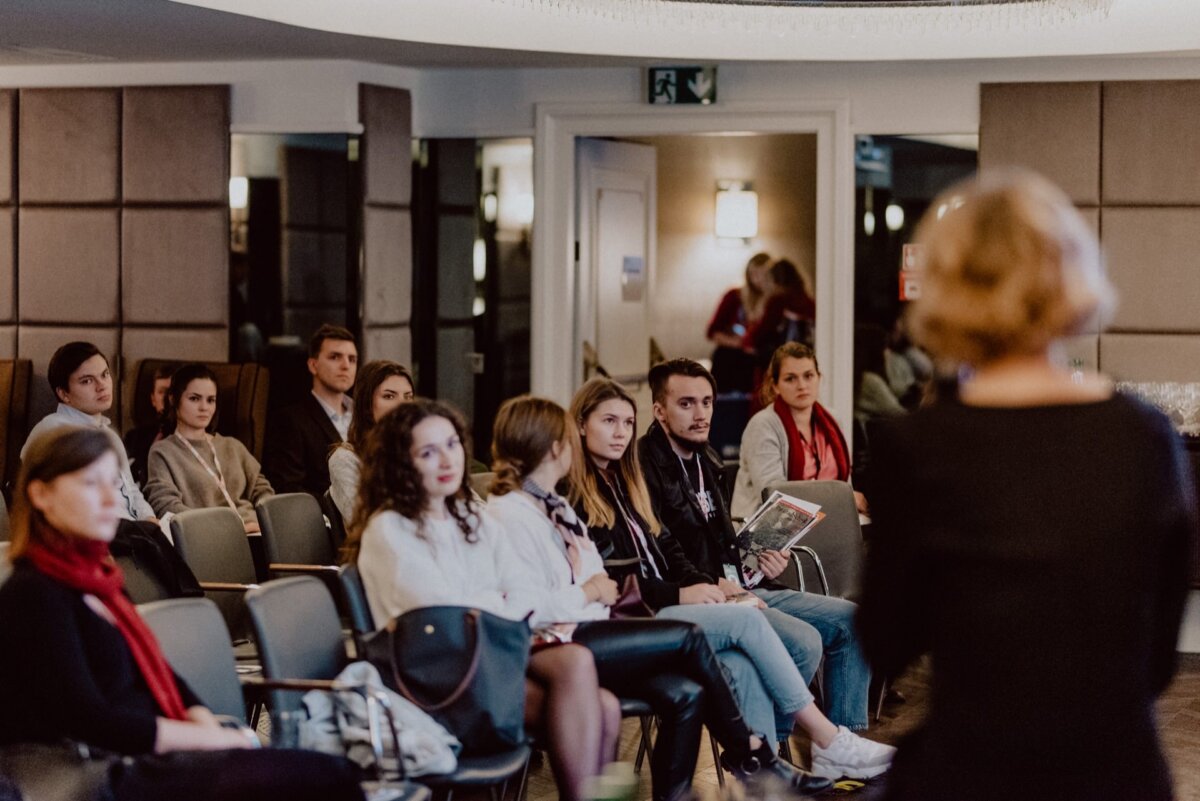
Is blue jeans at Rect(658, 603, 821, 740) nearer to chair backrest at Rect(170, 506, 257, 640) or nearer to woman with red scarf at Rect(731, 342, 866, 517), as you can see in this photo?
chair backrest at Rect(170, 506, 257, 640)

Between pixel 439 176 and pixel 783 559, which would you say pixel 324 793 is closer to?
pixel 783 559

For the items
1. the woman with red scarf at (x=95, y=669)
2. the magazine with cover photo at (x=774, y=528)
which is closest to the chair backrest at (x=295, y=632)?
the woman with red scarf at (x=95, y=669)

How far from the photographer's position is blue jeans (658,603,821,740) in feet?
14.9

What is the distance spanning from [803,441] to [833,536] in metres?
0.60

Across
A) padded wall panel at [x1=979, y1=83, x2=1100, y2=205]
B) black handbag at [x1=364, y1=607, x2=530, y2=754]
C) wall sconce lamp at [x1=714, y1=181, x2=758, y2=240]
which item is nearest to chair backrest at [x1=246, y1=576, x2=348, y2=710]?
black handbag at [x1=364, y1=607, x2=530, y2=754]

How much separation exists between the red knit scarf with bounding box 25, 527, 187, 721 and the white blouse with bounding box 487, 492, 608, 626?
1164 mm

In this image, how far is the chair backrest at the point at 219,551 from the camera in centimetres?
486

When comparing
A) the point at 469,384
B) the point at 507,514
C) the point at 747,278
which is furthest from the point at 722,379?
the point at 507,514

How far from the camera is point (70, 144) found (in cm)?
801

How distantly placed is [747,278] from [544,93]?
296 centimetres

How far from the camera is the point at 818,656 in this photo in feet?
16.0

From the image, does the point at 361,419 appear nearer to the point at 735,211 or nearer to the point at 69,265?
the point at 69,265

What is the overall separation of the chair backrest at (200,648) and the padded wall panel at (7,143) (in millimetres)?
5259

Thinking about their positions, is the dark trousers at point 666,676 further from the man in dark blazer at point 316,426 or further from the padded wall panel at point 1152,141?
the padded wall panel at point 1152,141
